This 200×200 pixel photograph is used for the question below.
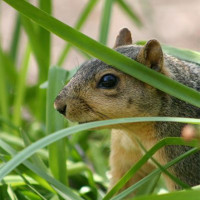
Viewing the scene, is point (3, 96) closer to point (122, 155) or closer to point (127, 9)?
point (127, 9)

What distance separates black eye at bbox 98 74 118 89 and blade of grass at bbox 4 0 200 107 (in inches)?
13.1

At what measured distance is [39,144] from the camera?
81.4 inches

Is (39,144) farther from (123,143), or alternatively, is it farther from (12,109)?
(12,109)

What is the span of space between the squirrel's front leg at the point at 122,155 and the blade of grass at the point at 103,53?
613mm

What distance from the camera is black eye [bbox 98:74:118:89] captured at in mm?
2598

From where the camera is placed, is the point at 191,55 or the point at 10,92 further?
the point at 10,92

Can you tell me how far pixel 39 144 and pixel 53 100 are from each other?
0.77 meters

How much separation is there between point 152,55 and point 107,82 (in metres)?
0.20

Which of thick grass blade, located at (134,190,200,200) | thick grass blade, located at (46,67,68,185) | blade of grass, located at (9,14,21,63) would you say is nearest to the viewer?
thick grass blade, located at (134,190,200,200)

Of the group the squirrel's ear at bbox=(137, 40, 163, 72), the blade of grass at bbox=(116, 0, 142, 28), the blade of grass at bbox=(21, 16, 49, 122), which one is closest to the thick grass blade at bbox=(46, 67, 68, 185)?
the squirrel's ear at bbox=(137, 40, 163, 72)

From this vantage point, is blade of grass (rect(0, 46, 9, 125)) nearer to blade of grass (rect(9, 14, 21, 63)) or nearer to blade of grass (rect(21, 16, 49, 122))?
blade of grass (rect(21, 16, 49, 122))

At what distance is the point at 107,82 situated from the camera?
2.60m

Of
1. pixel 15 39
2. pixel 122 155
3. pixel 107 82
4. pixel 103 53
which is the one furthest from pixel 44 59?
pixel 103 53

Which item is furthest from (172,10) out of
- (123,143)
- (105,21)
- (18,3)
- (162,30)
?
(18,3)
